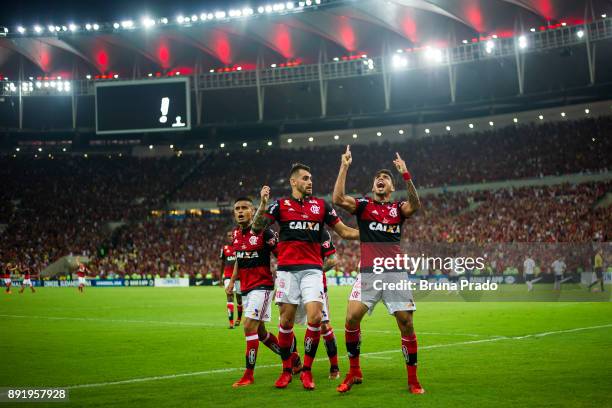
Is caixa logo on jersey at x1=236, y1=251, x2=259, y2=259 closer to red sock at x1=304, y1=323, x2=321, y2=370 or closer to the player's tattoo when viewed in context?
red sock at x1=304, y1=323, x2=321, y2=370

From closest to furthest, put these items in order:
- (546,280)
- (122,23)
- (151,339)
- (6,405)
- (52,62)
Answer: (6,405), (151,339), (546,280), (122,23), (52,62)

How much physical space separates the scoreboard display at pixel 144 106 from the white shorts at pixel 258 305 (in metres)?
36.8

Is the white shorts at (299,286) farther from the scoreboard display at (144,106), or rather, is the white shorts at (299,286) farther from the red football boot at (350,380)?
the scoreboard display at (144,106)

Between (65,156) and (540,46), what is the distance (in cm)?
4506

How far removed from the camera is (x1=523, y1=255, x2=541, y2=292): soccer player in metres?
31.2

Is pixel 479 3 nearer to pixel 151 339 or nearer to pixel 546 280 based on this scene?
pixel 546 280

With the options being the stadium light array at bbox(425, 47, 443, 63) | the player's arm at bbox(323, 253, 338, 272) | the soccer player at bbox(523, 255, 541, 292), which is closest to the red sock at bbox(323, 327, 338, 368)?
the player's arm at bbox(323, 253, 338, 272)

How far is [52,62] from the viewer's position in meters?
66.5

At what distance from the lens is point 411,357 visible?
872cm

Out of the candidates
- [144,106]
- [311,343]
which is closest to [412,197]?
[311,343]

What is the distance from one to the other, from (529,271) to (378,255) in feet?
80.4

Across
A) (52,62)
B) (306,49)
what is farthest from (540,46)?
(52,62)

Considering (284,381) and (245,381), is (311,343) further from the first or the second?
(245,381)

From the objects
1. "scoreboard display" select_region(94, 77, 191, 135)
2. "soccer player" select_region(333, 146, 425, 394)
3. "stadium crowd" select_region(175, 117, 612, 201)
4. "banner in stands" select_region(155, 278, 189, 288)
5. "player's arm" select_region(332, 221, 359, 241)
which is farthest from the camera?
"stadium crowd" select_region(175, 117, 612, 201)
